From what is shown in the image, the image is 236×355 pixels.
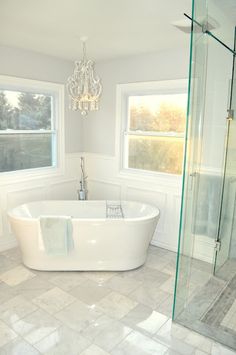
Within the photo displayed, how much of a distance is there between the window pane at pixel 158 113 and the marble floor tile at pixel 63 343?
251 centimetres

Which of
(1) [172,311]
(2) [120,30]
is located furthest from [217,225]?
(2) [120,30]

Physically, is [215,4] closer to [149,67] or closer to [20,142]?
[149,67]

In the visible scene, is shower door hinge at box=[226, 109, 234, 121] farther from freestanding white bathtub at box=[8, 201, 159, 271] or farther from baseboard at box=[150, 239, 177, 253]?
baseboard at box=[150, 239, 177, 253]

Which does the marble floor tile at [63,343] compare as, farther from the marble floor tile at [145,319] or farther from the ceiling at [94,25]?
the ceiling at [94,25]

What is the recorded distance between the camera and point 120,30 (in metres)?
2.70

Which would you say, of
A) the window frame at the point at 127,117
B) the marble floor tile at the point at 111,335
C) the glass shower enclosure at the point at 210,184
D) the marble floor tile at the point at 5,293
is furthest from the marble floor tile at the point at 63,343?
the window frame at the point at 127,117

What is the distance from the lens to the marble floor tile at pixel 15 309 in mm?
2389

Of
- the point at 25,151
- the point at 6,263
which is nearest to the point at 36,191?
the point at 25,151

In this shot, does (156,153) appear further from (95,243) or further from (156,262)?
(95,243)

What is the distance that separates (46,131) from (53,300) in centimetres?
229

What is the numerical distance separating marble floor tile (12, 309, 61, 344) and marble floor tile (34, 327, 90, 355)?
0.05 metres

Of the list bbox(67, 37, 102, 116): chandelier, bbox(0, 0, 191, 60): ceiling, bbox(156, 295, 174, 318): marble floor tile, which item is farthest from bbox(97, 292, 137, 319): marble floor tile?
bbox(0, 0, 191, 60): ceiling

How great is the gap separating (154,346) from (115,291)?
2.46ft

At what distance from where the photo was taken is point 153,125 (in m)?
3.83
